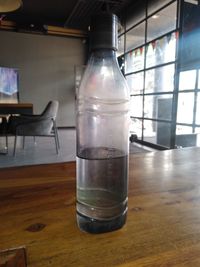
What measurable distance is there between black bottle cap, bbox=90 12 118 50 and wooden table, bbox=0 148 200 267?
0.31m

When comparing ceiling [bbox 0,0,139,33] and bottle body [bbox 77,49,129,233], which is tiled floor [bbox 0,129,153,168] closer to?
bottle body [bbox 77,49,129,233]

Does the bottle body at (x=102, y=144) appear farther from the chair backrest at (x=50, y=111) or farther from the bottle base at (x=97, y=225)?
the chair backrest at (x=50, y=111)

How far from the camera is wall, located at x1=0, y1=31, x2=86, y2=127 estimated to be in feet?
20.8

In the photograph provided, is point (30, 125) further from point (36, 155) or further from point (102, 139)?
point (102, 139)

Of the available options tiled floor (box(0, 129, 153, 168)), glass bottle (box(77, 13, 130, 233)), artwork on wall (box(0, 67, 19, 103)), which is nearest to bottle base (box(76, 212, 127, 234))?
glass bottle (box(77, 13, 130, 233))

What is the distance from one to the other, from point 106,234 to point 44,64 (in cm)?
693

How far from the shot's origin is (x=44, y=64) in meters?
6.69

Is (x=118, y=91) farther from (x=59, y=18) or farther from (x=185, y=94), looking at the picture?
(x=59, y=18)

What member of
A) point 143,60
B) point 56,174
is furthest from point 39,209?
point 143,60

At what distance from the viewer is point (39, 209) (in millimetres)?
439

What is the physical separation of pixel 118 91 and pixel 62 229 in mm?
257

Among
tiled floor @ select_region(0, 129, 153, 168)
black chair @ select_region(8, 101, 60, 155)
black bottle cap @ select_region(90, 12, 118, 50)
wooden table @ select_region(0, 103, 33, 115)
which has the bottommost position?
tiled floor @ select_region(0, 129, 153, 168)

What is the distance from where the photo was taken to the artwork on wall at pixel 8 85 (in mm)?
6066

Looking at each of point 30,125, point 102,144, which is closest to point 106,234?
point 102,144
